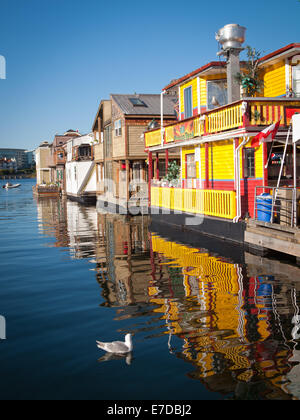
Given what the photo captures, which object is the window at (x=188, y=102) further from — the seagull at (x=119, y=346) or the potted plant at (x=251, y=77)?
→ the seagull at (x=119, y=346)

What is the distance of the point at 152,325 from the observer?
27.9 feet

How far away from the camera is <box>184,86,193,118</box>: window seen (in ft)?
78.8

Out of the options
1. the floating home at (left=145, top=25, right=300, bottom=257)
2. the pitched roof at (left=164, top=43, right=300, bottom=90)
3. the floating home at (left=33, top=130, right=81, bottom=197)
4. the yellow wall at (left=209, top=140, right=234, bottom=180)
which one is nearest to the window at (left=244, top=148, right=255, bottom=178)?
the floating home at (left=145, top=25, right=300, bottom=257)

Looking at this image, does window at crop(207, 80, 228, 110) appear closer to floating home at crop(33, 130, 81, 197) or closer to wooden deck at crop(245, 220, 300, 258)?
wooden deck at crop(245, 220, 300, 258)

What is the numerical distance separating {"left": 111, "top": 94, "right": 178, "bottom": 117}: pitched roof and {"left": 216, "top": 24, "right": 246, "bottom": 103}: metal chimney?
14.2 meters

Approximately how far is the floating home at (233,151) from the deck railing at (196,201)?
0.12 feet

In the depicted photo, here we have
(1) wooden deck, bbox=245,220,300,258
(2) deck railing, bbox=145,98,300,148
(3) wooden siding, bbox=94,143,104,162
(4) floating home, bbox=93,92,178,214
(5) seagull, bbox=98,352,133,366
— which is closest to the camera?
(5) seagull, bbox=98,352,133,366

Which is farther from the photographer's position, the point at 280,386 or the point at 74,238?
the point at 74,238

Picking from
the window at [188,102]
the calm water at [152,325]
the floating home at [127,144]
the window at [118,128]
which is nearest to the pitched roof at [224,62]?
the window at [188,102]

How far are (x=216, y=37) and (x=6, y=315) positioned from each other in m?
16.0

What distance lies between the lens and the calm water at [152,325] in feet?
20.2

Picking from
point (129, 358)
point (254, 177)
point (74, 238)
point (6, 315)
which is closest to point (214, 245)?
point (254, 177)

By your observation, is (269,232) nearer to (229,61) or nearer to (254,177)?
(254,177)

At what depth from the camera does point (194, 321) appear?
8711mm
